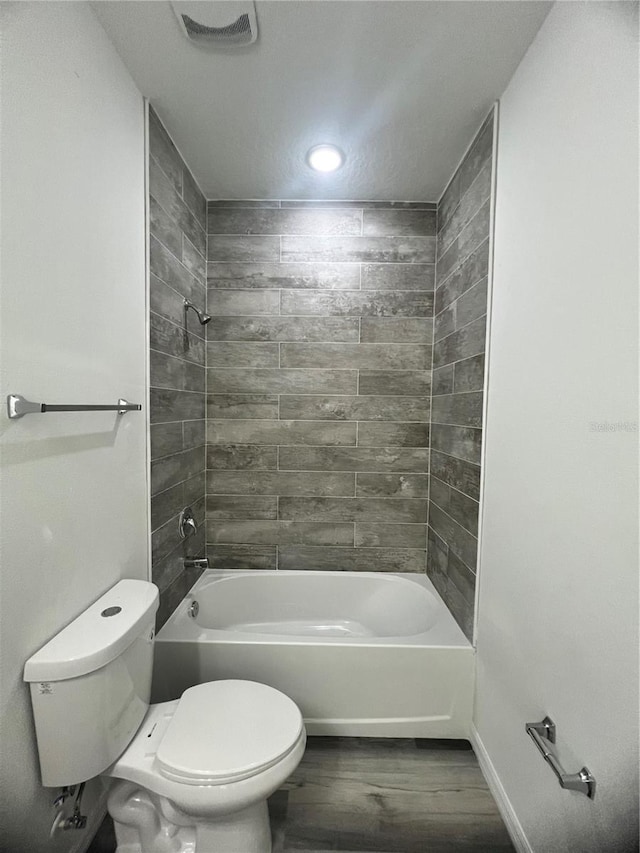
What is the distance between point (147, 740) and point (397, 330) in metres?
2.17

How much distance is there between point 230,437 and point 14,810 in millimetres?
1721

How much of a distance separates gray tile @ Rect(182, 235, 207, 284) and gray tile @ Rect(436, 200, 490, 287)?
1.36 metres

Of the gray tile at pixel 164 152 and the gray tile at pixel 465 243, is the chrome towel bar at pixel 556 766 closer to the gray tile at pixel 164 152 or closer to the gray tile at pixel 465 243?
the gray tile at pixel 465 243

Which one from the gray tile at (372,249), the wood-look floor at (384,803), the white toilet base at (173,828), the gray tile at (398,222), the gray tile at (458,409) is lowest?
the wood-look floor at (384,803)

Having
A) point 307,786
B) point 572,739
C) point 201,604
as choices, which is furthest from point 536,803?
point 201,604

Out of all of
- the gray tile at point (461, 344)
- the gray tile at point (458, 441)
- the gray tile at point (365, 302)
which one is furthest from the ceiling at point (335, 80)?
the gray tile at point (458, 441)

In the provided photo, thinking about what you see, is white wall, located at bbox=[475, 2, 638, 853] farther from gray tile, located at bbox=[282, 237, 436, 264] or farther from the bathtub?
gray tile, located at bbox=[282, 237, 436, 264]

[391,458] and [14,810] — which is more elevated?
[391,458]

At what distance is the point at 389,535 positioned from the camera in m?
2.46

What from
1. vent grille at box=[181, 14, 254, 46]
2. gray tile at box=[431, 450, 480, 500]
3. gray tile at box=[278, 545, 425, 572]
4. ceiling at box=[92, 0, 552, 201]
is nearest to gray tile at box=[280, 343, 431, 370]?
gray tile at box=[431, 450, 480, 500]

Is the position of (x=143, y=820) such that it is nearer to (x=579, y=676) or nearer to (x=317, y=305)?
(x=579, y=676)

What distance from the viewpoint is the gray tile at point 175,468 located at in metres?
1.76

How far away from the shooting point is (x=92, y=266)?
4.21 ft

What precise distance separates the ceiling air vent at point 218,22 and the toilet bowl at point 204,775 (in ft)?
7.25
